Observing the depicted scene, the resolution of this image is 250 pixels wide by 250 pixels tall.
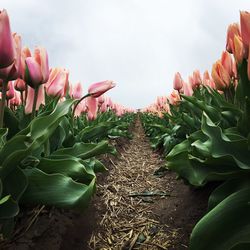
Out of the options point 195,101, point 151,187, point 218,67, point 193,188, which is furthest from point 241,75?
point 151,187

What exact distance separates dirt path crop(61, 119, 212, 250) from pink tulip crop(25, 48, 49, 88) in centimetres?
86

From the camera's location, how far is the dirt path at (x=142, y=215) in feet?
7.04

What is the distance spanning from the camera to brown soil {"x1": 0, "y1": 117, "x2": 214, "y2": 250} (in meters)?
1.78

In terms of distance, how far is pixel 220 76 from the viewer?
246 cm

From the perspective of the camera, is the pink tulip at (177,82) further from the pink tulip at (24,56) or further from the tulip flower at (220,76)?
the pink tulip at (24,56)

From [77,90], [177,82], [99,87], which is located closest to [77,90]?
[77,90]

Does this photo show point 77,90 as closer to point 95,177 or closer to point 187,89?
point 187,89

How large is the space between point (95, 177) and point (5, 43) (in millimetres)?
693

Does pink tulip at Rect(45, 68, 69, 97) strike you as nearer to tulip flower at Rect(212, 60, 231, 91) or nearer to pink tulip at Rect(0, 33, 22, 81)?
pink tulip at Rect(0, 33, 22, 81)

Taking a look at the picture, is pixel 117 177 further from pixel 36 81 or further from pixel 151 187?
pixel 36 81

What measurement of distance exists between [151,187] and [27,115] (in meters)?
1.83

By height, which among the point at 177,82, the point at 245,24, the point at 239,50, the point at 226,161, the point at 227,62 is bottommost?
the point at 177,82

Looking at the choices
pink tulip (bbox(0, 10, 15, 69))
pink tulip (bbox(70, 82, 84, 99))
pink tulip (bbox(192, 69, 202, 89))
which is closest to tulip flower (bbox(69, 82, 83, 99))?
pink tulip (bbox(70, 82, 84, 99))

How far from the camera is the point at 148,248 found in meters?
2.08
